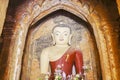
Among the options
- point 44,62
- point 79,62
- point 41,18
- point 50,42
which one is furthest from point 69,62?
point 41,18

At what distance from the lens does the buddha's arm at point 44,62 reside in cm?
284

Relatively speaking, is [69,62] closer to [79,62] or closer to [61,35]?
[79,62]

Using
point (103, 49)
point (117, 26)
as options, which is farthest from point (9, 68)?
point (117, 26)

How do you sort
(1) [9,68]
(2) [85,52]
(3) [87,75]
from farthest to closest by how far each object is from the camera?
1. (2) [85,52]
2. (3) [87,75]
3. (1) [9,68]

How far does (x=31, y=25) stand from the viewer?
3.05 metres

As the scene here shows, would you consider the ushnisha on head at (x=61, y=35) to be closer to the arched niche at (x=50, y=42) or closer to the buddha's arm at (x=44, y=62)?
the arched niche at (x=50, y=42)

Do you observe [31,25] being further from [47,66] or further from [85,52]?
[85,52]

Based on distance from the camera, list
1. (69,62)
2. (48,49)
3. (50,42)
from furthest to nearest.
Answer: (50,42), (48,49), (69,62)

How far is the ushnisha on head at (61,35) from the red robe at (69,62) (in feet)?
0.59

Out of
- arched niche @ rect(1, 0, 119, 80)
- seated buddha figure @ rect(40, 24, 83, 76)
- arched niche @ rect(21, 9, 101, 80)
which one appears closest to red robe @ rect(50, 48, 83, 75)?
seated buddha figure @ rect(40, 24, 83, 76)

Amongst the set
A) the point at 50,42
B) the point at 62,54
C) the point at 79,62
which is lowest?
the point at 79,62

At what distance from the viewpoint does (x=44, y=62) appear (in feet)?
9.44

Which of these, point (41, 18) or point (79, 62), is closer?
point (79, 62)

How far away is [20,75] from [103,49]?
39.3 inches
